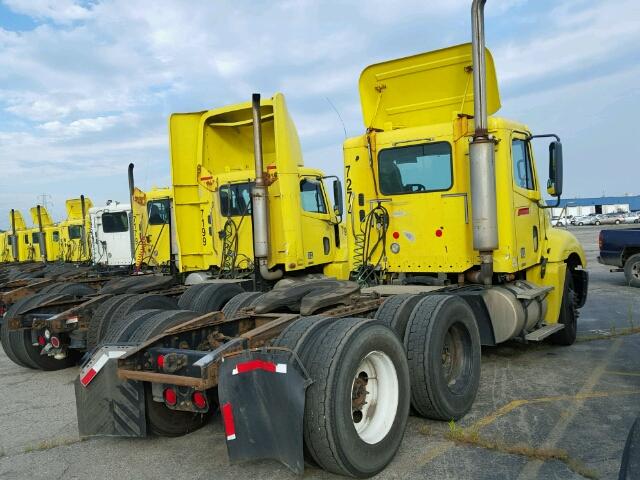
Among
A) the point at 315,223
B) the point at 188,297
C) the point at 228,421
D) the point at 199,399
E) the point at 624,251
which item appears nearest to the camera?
the point at 228,421

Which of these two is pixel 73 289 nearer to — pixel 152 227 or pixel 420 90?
pixel 152 227

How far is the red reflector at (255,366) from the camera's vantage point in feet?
11.3

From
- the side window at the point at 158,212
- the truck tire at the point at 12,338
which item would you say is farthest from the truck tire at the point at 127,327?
the side window at the point at 158,212

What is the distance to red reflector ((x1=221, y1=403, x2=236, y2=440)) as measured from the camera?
11.0 ft

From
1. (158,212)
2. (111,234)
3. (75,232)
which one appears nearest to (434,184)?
(158,212)

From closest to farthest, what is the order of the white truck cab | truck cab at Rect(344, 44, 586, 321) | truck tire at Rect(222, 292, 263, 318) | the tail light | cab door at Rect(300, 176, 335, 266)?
the tail light → truck tire at Rect(222, 292, 263, 318) → truck cab at Rect(344, 44, 586, 321) → cab door at Rect(300, 176, 335, 266) → the white truck cab

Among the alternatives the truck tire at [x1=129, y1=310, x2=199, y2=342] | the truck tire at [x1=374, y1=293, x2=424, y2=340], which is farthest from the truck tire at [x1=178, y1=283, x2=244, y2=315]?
the truck tire at [x1=374, y1=293, x2=424, y2=340]

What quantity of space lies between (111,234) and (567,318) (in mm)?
12728

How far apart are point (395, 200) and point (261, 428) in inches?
159

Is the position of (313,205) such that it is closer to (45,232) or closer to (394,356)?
(394,356)

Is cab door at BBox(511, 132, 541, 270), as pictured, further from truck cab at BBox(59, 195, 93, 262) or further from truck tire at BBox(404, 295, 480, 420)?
truck cab at BBox(59, 195, 93, 262)

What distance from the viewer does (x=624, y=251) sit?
46.6 ft

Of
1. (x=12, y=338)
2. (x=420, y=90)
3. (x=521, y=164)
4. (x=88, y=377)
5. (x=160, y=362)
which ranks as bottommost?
(x=12, y=338)

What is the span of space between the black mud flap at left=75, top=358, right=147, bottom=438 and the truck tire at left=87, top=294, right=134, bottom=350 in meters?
2.36
